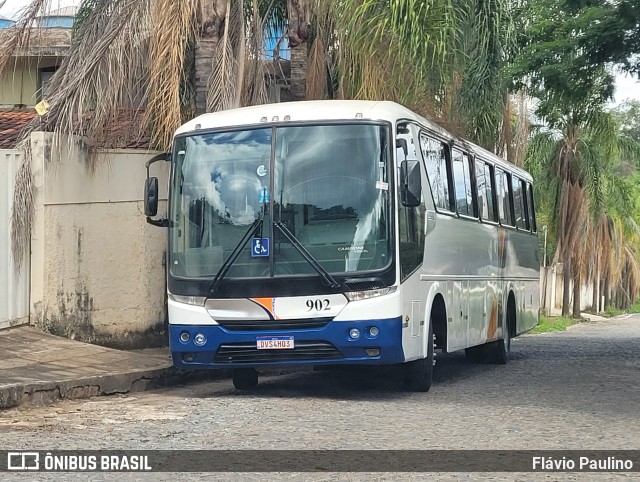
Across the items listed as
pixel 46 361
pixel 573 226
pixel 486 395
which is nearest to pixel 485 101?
pixel 486 395

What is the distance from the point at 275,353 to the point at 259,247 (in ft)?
3.70

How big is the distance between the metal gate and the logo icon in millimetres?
6725

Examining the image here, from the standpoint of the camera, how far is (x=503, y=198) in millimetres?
19391

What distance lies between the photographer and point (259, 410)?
11.2 metres

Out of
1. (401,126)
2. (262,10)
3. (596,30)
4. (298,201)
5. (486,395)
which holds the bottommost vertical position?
(486,395)

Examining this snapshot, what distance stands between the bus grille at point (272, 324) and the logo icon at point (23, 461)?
4398 mm

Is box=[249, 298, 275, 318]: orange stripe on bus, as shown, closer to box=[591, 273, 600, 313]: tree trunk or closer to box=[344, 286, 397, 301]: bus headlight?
box=[344, 286, 397, 301]: bus headlight

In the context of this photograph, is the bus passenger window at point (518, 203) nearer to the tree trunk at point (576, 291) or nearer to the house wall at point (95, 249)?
the house wall at point (95, 249)

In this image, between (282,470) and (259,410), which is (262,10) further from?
(282,470)

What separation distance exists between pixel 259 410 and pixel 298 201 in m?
2.43

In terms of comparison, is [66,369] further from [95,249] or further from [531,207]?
[531,207]

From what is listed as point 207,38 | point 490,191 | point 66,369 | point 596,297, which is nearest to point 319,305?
point 66,369

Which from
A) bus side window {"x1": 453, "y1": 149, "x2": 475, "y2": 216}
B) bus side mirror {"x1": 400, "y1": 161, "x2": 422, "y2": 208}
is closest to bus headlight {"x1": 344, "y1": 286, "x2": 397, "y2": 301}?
bus side mirror {"x1": 400, "y1": 161, "x2": 422, "y2": 208}

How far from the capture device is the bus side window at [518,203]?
67.7 feet
